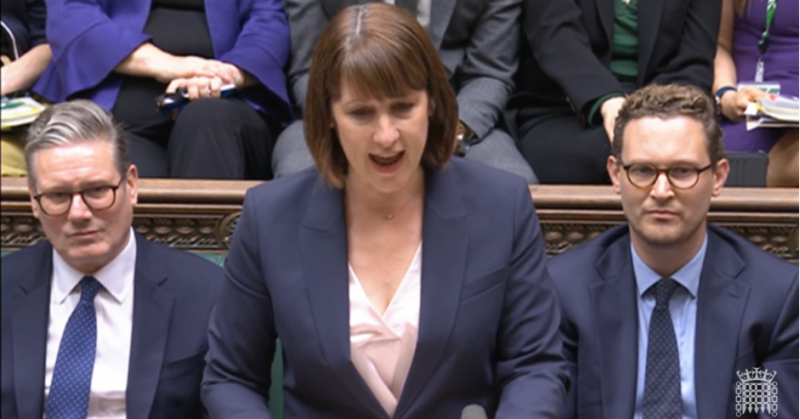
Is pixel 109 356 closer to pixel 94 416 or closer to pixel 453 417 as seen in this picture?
pixel 94 416

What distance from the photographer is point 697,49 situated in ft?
8.32

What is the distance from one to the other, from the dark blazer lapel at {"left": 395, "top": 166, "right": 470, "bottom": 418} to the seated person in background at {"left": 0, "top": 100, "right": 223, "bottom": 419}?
47cm

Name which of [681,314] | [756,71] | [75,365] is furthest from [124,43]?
[756,71]

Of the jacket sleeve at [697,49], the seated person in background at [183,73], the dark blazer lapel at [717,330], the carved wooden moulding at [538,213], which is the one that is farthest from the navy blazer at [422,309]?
the jacket sleeve at [697,49]

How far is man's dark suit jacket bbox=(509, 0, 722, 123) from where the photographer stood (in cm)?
246

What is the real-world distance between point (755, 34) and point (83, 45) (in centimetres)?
161

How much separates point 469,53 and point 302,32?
40cm

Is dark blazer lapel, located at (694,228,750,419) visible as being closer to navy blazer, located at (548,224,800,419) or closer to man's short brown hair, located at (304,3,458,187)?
navy blazer, located at (548,224,800,419)

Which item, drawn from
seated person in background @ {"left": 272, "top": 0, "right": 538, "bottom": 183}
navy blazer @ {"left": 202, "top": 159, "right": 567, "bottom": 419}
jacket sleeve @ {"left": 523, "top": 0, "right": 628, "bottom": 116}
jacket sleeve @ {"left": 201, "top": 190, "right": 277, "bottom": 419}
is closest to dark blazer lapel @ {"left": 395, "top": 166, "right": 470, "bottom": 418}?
navy blazer @ {"left": 202, "top": 159, "right": 567, "bottom": 419}

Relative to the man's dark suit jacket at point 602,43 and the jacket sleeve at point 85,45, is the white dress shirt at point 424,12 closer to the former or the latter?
the man's dark suit jacket at point 602,43

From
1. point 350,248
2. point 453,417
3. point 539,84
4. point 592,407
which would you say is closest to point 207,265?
point 350,248

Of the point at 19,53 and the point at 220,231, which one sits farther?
the point at 19,53

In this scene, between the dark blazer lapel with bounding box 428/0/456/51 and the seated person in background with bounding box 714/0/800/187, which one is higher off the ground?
the dark blazer lapel with bounding box 428/0/456/51

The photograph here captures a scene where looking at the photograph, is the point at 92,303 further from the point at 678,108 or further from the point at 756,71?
the point at 756,71
